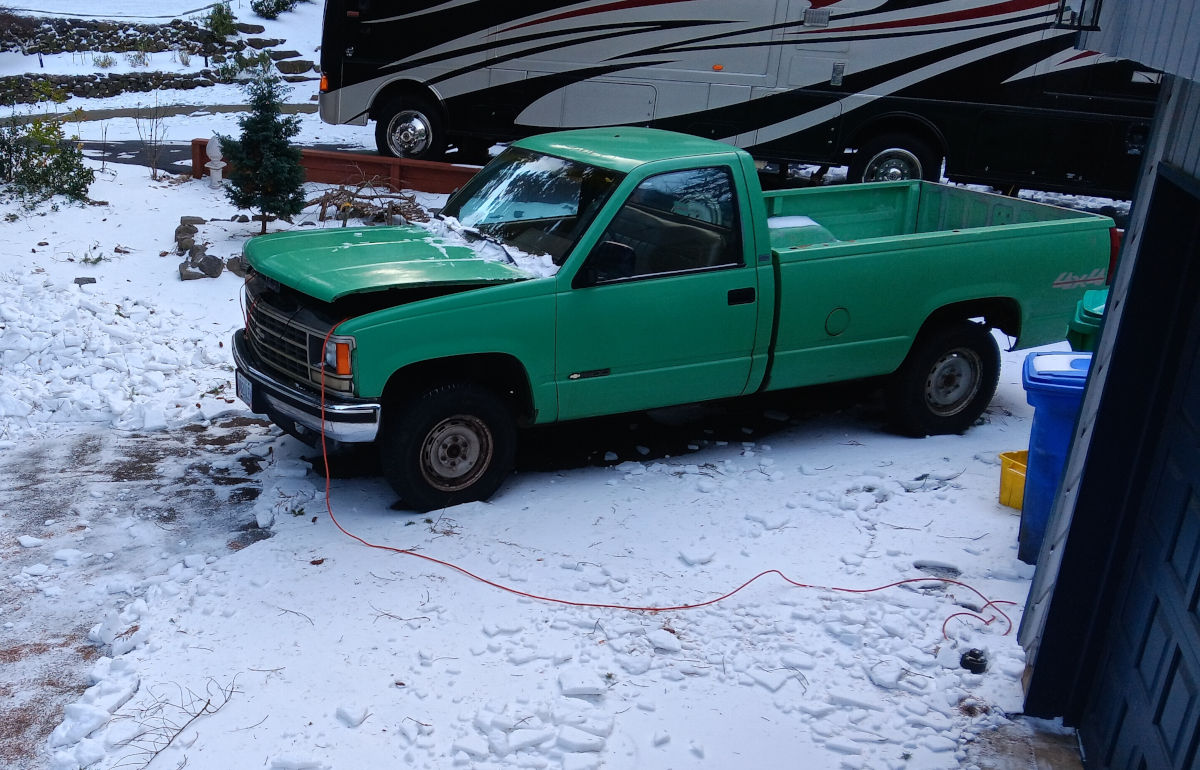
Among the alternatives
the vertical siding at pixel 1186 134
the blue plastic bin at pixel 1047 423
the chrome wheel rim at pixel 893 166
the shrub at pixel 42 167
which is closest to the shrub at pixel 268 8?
the shrub at pixel 42 167

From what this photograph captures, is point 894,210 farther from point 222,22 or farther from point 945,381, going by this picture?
point 222,22

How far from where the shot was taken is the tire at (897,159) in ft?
43.8

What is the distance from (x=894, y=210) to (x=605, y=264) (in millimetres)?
3531

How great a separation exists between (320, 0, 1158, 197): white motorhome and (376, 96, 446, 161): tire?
2 cm

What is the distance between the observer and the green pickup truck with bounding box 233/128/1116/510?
5.91 m

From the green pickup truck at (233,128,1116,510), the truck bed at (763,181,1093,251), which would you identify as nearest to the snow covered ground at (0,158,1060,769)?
the green pickup truck at (233,128,1116,510)

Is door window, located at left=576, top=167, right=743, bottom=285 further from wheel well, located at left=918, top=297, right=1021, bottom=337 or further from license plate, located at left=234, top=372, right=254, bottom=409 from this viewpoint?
license plate, located at left=234, top=372, right=254, bottom=409

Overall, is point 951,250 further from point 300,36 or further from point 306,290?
point 300,36

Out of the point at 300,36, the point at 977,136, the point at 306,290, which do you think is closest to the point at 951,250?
the point at 306,290

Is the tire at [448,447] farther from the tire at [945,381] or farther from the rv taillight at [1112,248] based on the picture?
the rv taillight at [1112,248]

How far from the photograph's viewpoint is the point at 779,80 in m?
13.2

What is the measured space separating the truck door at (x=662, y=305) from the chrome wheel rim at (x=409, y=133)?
7997mm

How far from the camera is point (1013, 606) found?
17.7 ft

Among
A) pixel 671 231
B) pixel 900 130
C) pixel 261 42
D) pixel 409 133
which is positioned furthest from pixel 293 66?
pixel 671 231
